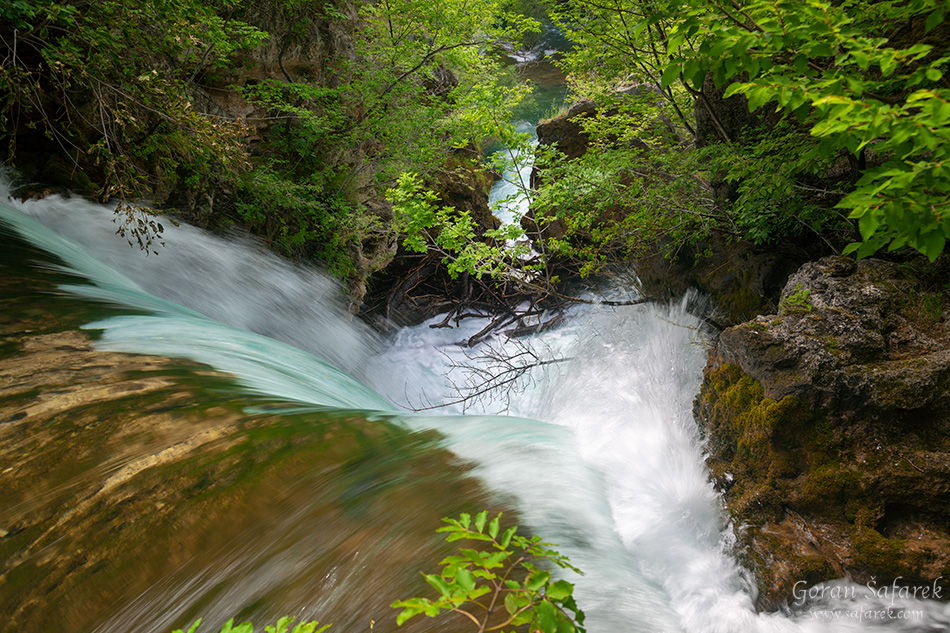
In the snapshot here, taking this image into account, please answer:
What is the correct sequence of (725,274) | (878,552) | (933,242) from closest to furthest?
(933,242), (878,552), (725,274)

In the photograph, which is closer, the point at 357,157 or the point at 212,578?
the point at 212,578

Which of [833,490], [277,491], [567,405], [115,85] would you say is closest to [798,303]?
[833,490]

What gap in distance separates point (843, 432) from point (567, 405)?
10.3ft

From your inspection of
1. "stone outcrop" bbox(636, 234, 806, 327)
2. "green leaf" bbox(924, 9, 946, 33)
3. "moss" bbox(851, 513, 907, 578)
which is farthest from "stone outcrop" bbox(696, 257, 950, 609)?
"green leaf" bbox(924, 9, 946, 33)

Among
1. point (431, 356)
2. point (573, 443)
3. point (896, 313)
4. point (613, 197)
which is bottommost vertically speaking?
point (431, 356)

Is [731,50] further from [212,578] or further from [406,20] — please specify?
[406,20]

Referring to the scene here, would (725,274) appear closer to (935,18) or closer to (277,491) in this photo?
(935,18)

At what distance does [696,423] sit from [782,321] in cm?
107

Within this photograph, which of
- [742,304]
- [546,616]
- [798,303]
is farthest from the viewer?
[742,304]

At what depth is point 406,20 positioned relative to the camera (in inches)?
265

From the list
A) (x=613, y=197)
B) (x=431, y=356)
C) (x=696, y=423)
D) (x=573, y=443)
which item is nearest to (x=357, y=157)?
(x=431, y=356)

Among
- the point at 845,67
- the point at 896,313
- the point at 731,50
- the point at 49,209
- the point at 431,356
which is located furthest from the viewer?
the point at 431,356

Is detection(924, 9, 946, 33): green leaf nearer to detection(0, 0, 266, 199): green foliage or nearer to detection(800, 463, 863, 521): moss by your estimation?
detection(800, 463, 863, 521): moss

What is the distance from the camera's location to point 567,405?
5.49m
